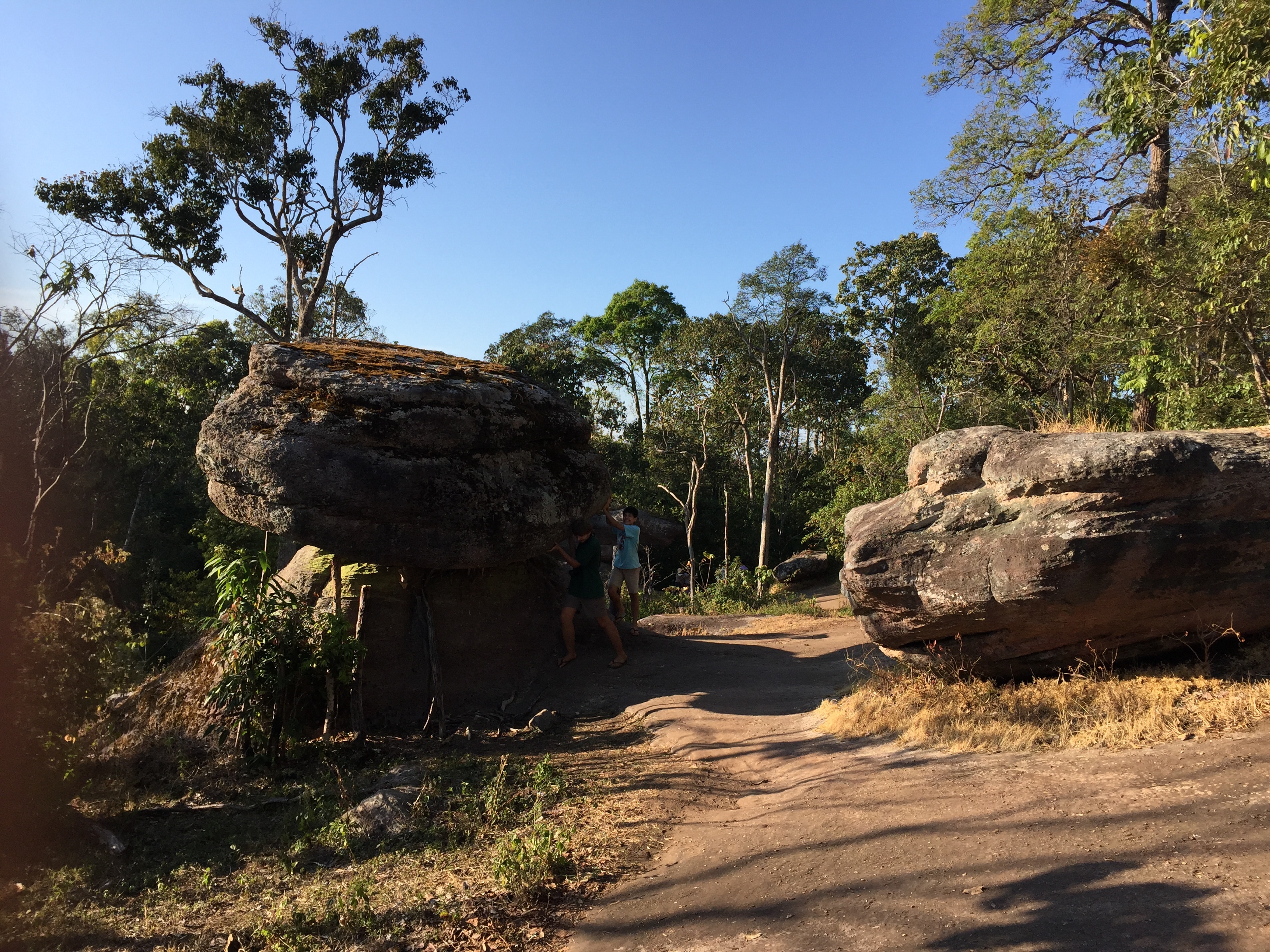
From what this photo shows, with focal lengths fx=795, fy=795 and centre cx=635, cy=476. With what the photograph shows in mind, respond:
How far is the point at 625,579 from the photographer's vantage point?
34.5ft

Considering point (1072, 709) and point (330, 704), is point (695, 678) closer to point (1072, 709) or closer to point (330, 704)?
point (330, 704)

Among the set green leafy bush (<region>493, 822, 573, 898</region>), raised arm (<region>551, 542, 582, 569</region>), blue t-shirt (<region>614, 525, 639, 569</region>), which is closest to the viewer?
green leafy bush (<region>493, 822, 573, 898</region>)

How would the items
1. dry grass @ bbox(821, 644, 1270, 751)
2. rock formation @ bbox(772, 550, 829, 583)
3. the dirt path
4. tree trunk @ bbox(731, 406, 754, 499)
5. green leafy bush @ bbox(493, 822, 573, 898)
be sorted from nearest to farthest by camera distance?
the dirt path
green leafy bush @ bbox(493, 822, 573, 898)
dry grass @ bbox(821, 644, 1270, 751)
rock formation @ bbox(772, 550, 829, 583)
tree trunk @ bbox(731, 406, 754, 499)

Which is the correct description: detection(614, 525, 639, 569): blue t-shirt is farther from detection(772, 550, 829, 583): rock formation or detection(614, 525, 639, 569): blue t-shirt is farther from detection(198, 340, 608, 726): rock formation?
detection(772, 550, 829, 583): rock formation

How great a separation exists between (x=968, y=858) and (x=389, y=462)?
17.5ft

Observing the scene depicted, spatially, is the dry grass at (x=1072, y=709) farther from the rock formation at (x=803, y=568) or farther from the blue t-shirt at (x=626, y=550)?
the rock formation at (x=803, y=568)

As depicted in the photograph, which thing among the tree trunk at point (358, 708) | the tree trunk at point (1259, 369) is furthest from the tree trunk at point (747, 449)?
the tree trunk at point (358, 708)

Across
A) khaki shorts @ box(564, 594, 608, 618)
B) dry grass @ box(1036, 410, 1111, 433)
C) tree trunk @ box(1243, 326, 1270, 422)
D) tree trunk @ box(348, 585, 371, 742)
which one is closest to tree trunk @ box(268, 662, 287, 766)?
tree trunk @ box(348, 585, 371, 742)

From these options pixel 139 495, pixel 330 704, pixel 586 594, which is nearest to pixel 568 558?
pixel 586 594

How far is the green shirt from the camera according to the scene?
8.88 m

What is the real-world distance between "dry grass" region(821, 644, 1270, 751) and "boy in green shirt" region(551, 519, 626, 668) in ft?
10.1

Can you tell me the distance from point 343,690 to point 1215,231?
403 inches

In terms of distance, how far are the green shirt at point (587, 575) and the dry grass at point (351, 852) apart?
1968 millimetres

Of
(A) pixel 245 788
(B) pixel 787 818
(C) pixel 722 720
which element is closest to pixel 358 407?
(A) pixel 245 788
